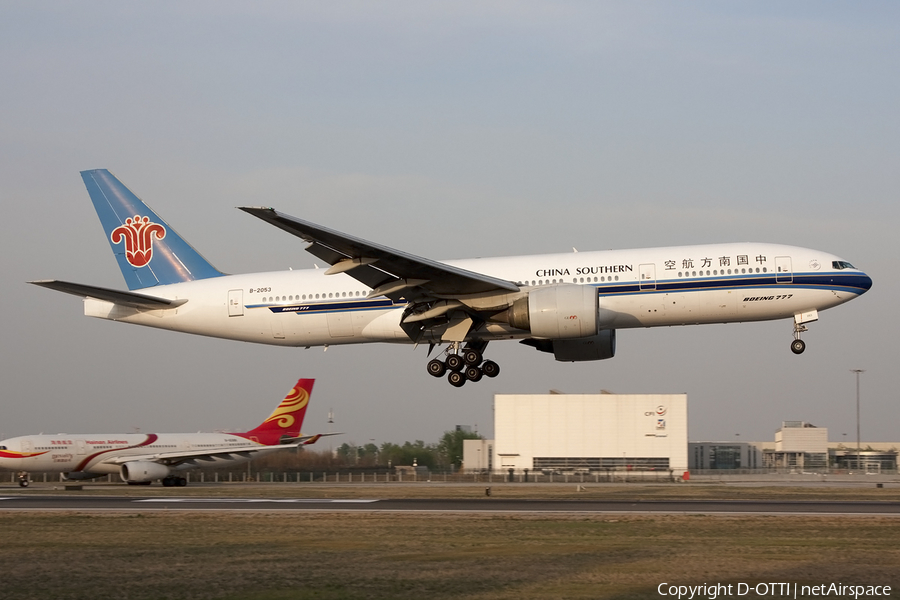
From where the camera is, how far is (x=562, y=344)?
3366 cm

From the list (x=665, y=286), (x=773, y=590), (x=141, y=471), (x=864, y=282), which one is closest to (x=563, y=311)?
(x=665, y=286)

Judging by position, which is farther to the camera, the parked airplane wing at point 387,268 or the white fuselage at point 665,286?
the white fuselage at point 665,286

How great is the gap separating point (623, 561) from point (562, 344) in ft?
53.3

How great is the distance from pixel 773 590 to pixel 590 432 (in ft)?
188

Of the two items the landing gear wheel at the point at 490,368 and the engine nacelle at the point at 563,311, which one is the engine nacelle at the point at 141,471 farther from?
the engine nacelle at the point at 563,311

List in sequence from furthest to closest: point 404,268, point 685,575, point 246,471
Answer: point 246,471 → point 404,268 → point 685,575

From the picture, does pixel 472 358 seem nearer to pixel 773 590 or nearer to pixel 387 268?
pixel 387 268

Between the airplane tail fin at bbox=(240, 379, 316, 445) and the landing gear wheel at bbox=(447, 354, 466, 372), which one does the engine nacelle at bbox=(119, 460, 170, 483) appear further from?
the landing gear wheel at bbox=(447, 354, 466, 372)

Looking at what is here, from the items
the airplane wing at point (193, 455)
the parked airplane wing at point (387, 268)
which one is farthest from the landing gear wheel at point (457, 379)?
the airplane wing at point (193, 455)

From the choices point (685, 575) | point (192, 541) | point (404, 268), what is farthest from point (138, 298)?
point (685, 575)

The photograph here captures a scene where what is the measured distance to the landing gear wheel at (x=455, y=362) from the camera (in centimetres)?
3278

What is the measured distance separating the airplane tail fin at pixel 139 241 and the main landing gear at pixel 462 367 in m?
9.59

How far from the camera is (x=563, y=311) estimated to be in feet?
94.2

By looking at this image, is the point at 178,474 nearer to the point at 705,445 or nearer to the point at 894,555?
the point at 894,555
